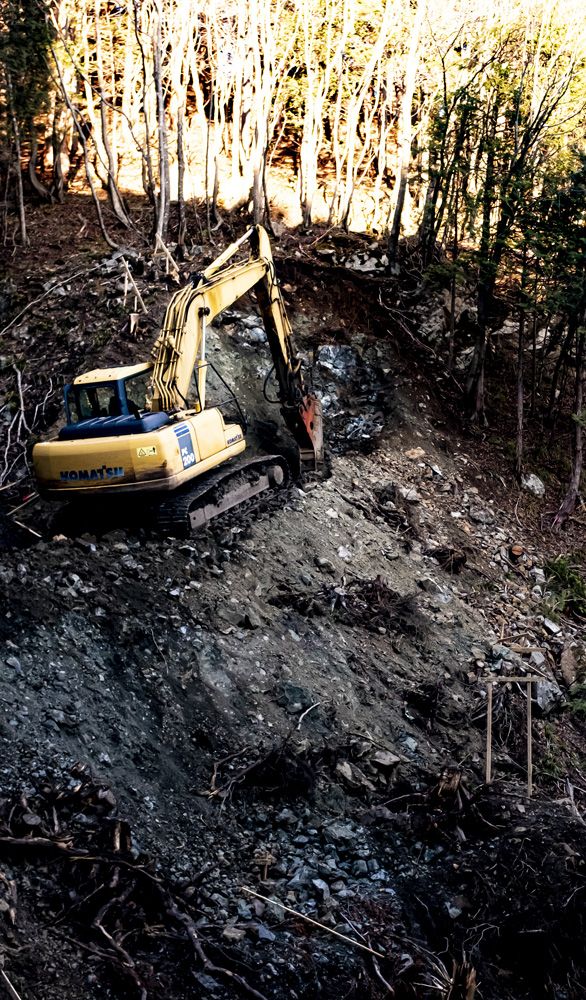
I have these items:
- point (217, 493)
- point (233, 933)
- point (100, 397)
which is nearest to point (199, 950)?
point (233, 933)

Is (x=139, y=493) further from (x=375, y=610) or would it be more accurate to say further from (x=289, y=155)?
(x=289, y=155)

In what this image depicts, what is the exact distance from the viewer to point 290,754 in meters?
6.86

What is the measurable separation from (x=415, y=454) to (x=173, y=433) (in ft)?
19.7

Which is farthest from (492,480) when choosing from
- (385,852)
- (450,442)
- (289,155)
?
(289,155)

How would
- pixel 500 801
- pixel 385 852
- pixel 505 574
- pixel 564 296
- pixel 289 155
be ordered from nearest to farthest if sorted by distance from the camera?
pixel 385 852, pixel 500 801, pixel 505 574, pixel 564 296, pixel 289 155

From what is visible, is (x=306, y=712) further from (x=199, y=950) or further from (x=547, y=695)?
(x=547, y=695)

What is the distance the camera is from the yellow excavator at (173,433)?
28.4ft

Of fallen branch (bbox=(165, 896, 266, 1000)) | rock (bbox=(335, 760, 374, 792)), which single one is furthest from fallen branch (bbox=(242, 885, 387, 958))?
rock (bbox=(335, 760, 374, 792))

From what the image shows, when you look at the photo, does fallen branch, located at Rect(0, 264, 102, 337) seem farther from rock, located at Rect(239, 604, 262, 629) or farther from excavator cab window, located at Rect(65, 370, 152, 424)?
rock, located at Rect(239, 604, 262, 629)

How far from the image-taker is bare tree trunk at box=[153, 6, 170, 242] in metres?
14.4

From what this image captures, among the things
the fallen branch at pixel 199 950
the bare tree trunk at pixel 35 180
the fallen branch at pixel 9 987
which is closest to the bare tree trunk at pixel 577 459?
the fallen branch at pixel 199 950

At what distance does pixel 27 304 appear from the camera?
15.2 m

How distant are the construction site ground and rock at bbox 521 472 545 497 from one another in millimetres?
1568

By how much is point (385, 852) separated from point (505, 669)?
3991 mm
